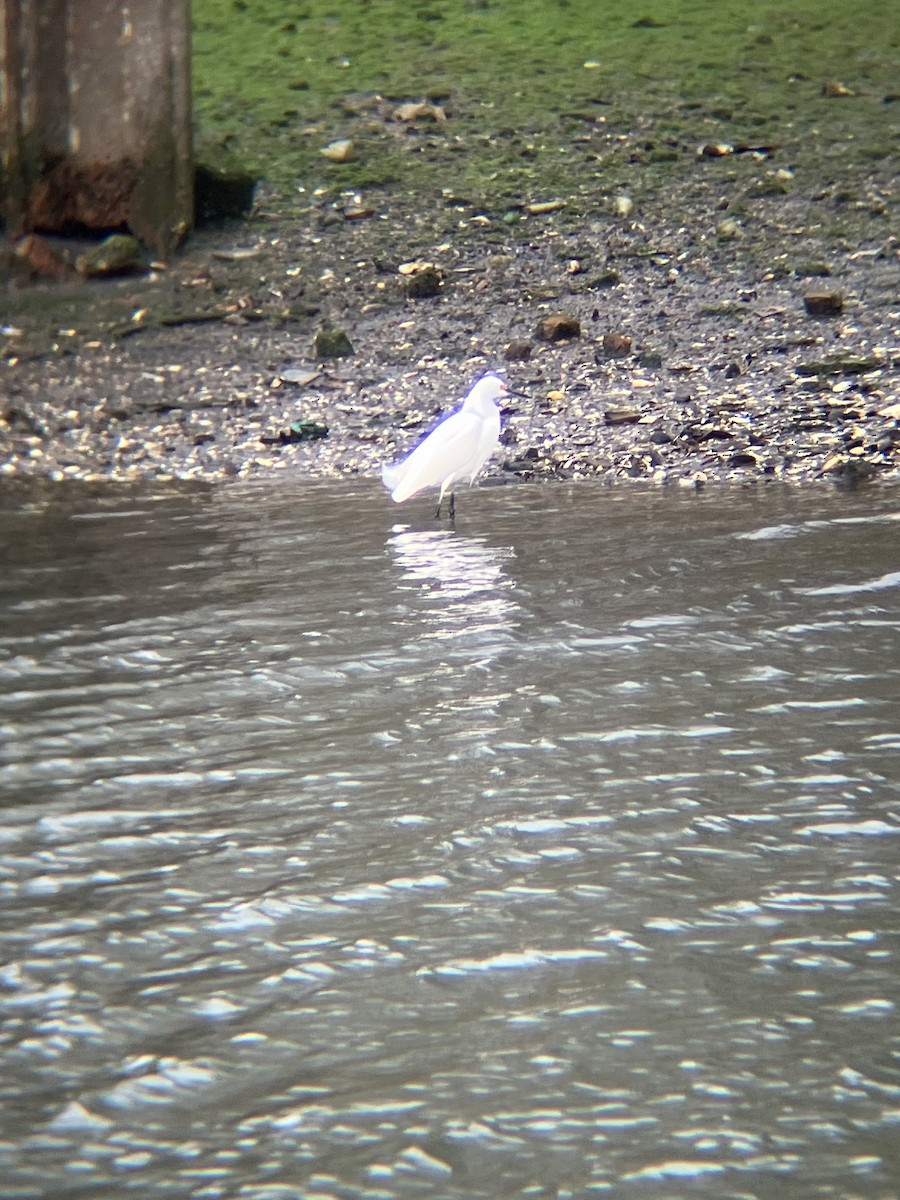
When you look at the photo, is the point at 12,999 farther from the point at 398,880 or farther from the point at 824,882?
the point at 824,882

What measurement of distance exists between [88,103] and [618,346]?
455 cm

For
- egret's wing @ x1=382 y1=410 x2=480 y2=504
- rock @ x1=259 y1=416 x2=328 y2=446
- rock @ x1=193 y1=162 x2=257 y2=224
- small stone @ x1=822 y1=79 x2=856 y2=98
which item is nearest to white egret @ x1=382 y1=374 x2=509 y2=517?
egret's wing @ x1=382 y1=410 x2=480 y2=504

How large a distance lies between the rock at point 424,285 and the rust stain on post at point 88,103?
7.10 feet

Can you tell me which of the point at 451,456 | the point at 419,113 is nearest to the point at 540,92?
the point at 419,113

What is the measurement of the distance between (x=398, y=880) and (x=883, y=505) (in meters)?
4.64

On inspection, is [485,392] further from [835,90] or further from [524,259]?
[835,90]

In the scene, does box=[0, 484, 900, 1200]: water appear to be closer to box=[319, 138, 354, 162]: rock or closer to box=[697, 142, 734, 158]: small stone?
box=[697, 142, 734, 158]: small stone

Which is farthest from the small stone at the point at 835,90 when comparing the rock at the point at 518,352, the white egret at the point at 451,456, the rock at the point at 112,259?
the white egret at the point at 451,456

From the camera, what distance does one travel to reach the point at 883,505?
25.6ft

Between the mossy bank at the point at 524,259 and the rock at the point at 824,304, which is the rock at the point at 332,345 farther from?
the rock at the point at 824,304

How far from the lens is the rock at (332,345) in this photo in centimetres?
1088

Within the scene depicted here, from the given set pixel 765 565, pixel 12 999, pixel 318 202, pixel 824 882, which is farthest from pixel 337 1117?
pixel 318 202

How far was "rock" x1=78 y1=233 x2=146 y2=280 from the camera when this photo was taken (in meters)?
12.2

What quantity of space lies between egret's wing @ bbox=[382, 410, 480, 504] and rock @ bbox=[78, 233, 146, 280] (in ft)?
15.4
